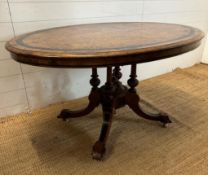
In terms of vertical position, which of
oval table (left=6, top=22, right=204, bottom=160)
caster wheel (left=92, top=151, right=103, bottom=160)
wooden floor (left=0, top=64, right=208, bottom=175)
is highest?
oval table (left=6, top=22, right=204, bottom=160)

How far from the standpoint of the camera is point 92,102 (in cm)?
130

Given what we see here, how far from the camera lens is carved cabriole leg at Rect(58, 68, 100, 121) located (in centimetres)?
126

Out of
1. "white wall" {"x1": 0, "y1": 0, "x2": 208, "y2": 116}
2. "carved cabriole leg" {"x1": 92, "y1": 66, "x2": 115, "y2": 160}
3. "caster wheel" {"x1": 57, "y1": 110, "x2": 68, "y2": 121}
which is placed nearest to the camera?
"carved cabriole leg" {"x1": 92, "y1": 66, "x2": 115, "y2": 160}

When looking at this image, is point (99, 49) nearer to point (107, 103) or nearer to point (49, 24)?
point (107, 103)

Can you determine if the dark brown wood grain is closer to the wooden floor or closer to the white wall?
the white wall

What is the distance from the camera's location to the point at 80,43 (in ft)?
2.58

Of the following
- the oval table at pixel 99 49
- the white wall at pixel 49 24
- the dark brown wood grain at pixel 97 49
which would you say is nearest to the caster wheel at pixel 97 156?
the oval table at pixel 99 49

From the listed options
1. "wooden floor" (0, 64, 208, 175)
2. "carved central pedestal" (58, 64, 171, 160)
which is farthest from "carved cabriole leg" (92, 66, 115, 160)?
"wooden floor" (0, 64, 208, 175)

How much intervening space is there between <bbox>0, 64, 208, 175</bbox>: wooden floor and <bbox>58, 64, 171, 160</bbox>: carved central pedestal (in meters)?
0.06

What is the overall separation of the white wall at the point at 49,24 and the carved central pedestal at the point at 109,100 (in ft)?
0.94

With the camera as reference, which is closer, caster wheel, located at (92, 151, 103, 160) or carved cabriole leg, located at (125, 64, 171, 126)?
caster wheel, located at (92, 151, 103, 160)

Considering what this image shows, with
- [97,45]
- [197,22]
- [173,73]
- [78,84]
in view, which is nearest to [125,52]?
[97,45]

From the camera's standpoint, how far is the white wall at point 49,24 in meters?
1.25

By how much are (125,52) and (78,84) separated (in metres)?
1.03
